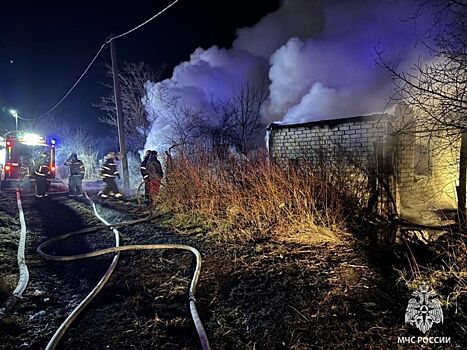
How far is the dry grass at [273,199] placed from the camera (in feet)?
18.4

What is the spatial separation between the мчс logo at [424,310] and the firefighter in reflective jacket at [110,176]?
10.0m

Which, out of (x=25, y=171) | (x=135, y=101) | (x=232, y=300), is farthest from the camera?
(x=135, y=101)

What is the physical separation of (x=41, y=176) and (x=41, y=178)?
0.08 metres

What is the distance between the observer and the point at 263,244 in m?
5.38

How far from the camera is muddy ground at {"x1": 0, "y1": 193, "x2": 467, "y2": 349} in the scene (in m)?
2.89

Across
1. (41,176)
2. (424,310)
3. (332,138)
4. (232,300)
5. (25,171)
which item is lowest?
(232,300)

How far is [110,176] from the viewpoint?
442 inches

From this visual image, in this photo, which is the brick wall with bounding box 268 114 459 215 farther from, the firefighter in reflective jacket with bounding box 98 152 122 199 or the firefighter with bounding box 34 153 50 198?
the firefighter with bounding box 34 153 50 198

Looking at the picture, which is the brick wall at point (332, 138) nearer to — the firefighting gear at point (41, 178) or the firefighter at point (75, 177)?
the firefighter at point (75, 177)

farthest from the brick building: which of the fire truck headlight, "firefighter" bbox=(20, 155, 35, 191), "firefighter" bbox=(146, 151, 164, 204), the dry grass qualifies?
"firefighter" bbox=(20, 155, 35, 191)

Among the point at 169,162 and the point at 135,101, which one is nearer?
the point at 169,162

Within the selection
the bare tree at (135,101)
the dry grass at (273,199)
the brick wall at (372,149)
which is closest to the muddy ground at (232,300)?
the dry grass at (273,199)

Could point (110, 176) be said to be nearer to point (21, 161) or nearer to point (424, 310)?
point (21, 161)

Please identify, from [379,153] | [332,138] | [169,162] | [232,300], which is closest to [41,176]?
[169,162]
